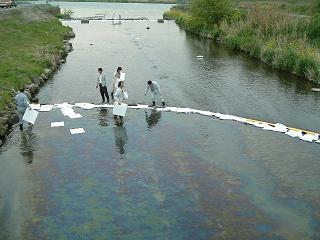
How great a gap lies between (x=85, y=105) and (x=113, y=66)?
15089 millimetres

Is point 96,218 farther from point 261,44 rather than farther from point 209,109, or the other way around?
point 261,44

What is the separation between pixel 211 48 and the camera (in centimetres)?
5562

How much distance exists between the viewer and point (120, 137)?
22.3 m

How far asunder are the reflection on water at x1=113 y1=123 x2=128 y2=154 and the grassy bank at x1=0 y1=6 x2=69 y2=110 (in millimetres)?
6909

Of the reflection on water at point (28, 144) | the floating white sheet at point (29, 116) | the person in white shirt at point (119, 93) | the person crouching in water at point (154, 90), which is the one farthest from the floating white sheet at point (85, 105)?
the floating white sheet at point (29, 116)

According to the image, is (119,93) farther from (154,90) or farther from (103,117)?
(154,90)

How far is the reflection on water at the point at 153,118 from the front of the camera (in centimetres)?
2445

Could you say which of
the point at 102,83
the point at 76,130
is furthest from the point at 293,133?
the point at 102,83

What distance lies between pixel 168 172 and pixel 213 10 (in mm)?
54527

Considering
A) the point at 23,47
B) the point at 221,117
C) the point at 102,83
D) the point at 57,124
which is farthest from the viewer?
the point at 23,47

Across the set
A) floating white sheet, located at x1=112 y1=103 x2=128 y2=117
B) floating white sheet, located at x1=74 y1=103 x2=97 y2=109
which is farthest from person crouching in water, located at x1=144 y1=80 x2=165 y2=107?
floating white sheet, located at x1=74 y1=103 x2=97 y2=109

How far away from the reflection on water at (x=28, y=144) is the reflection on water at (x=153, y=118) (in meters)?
6.31

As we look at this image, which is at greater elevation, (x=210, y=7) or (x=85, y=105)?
(x=210, y=7)

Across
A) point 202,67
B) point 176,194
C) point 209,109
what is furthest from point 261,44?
point 176,194
